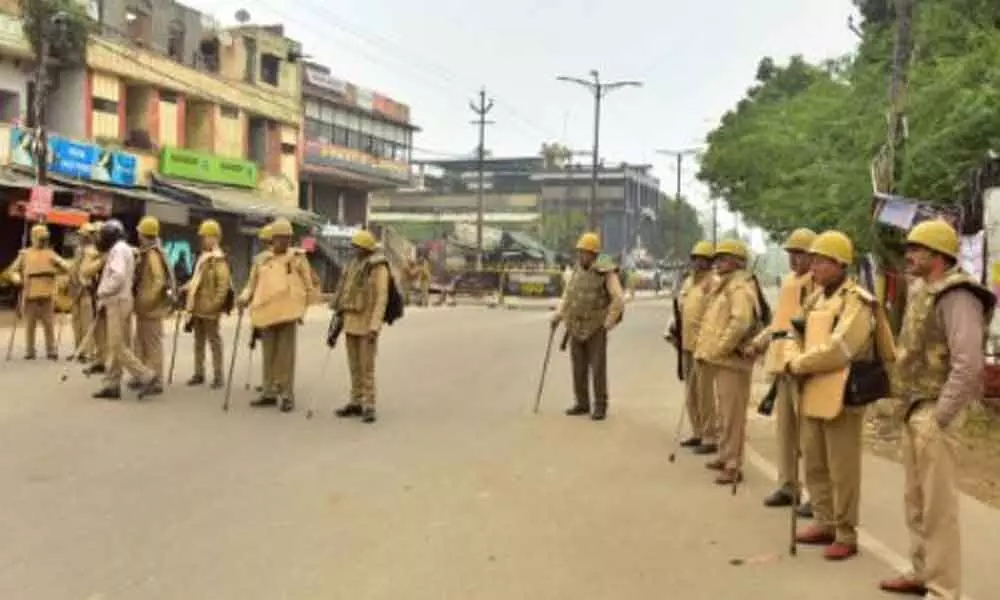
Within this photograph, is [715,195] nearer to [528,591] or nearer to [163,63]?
[163,63]

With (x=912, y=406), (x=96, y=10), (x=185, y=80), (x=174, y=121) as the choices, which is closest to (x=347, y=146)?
(x=185, y=80)

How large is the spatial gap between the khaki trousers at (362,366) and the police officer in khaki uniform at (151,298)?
217cm

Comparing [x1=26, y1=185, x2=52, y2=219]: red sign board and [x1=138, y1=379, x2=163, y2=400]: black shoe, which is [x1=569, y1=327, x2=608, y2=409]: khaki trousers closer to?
[x1=138, y1=379, x2=163, y2=400]: black shoe

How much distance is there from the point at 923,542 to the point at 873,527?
165 centimetres

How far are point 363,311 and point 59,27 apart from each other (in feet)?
64.7

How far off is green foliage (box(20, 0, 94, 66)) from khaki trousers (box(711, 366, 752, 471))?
2047 cm

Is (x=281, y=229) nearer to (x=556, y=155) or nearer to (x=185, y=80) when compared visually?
(x=185, y=80)

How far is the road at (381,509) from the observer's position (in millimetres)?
5504

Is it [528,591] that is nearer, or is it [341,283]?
[528,591]

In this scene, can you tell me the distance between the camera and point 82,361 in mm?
14406

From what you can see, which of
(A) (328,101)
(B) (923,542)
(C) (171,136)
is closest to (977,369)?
(B) (923,542)

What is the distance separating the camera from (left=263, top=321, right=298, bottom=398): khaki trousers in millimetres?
11219

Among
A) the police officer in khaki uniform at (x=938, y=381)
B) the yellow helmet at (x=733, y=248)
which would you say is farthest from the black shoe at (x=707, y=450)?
the police officer in khaki uniform at (x=938, y=381)

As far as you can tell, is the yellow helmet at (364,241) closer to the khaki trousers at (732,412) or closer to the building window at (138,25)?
the khaki trousers at (732,412)
